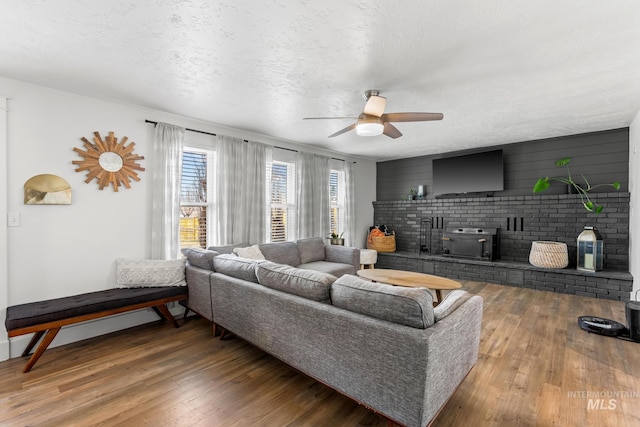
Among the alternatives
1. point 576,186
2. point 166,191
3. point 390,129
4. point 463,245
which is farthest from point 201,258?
point 576,186

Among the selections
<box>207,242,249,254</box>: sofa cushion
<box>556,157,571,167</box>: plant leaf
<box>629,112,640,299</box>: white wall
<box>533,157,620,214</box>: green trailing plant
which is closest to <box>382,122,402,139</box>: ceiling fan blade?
<box>207,242,249,254</box>: sofa cushion

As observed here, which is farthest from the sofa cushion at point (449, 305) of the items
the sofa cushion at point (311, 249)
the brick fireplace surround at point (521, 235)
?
the brick fireplace surround at point (521, 235)

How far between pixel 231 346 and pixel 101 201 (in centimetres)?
206

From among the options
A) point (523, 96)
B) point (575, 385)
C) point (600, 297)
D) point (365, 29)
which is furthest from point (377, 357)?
point (600, 297)

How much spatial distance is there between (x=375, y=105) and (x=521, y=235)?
13.8 feet

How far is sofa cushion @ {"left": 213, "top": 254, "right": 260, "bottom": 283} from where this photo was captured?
2609 millimetres

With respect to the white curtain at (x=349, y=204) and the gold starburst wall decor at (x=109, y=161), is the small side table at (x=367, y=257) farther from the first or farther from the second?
the gold starburst wall decor at (x=109, y=161)

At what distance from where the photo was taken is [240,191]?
4281mm

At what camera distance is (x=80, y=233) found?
3.04 meters

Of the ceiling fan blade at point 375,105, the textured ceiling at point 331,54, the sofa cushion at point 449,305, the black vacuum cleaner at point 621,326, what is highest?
the textured ceiling at point 331,54

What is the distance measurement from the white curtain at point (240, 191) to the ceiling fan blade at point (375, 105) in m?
2.17

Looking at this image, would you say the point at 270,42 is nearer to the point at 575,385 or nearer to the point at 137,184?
the point at 137,184

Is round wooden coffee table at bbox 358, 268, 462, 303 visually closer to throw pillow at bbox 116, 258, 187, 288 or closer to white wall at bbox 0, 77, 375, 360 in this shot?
throw pillow at bbox 116, 258, 187, 288

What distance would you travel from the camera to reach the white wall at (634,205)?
143 inches
